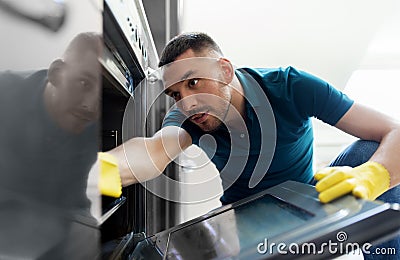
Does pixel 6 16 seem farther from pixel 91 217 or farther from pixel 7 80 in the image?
pixel 91 217

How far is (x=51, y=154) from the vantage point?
360 millimetres

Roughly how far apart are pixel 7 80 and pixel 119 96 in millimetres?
457

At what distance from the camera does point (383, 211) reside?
50cm

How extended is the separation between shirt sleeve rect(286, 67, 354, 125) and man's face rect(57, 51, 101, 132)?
79 cm

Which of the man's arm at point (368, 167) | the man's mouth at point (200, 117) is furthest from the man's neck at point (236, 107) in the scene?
the man's arm at point (368, 167)

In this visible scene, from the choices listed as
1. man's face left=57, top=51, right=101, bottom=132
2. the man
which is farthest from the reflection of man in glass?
the man

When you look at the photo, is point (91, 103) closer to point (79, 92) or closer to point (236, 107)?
point (79, 92)

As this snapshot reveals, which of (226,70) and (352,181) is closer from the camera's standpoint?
(352,181)

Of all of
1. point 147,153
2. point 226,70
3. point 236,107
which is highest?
point 226,70

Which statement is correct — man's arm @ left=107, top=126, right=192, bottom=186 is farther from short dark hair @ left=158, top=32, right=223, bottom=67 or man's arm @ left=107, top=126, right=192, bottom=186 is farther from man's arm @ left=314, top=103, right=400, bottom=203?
man's arm @ left=314, top=103, right=400, bottom=203

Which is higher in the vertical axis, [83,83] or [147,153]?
[83,83]

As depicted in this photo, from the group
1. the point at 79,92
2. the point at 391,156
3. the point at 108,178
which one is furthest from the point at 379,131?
the point at 79,92

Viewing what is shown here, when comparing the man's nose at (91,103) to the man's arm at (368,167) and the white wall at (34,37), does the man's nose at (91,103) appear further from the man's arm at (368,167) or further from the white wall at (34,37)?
the man's arm at (368,167)

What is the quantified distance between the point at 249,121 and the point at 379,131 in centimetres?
36
